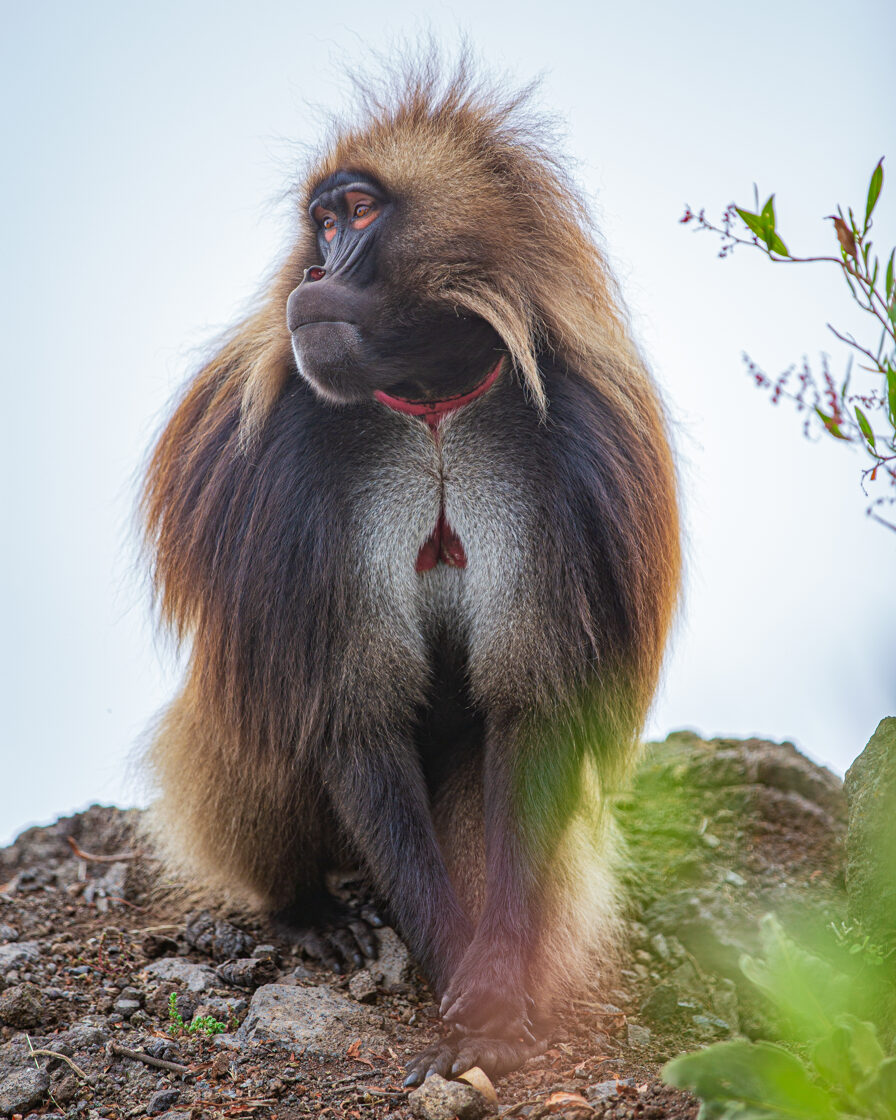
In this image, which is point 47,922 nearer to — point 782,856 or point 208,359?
point 208,359

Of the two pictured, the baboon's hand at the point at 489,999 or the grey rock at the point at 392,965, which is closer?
the baboon's hand at the point at 489,999

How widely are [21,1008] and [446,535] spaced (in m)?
1.89

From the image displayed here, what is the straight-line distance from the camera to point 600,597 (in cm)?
348

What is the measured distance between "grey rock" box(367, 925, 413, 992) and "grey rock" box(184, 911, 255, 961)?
503 millimetres

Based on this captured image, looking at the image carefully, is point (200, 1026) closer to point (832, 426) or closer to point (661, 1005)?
point (661, 1005)

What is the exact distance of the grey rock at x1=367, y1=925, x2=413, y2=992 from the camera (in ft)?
12.4

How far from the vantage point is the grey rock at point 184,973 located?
3.77 metres

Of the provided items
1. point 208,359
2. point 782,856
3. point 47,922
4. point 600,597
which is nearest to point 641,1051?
point 600,597

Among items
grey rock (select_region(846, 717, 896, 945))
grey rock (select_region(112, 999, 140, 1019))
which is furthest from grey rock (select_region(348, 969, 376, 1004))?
grey rock (select_region(846, 717, 896, 945))

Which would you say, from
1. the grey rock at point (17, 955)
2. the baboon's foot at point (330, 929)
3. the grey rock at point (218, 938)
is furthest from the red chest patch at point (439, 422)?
the grey rock at point (17, 955)

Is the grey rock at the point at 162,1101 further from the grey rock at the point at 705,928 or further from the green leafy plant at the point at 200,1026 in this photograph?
the grey rock at the point at 705,928

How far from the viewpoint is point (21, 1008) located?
3447mm

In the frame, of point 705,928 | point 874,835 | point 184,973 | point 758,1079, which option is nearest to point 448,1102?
point 758,1079

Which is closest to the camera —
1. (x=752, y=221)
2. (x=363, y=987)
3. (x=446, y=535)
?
(x=752, y=221)
